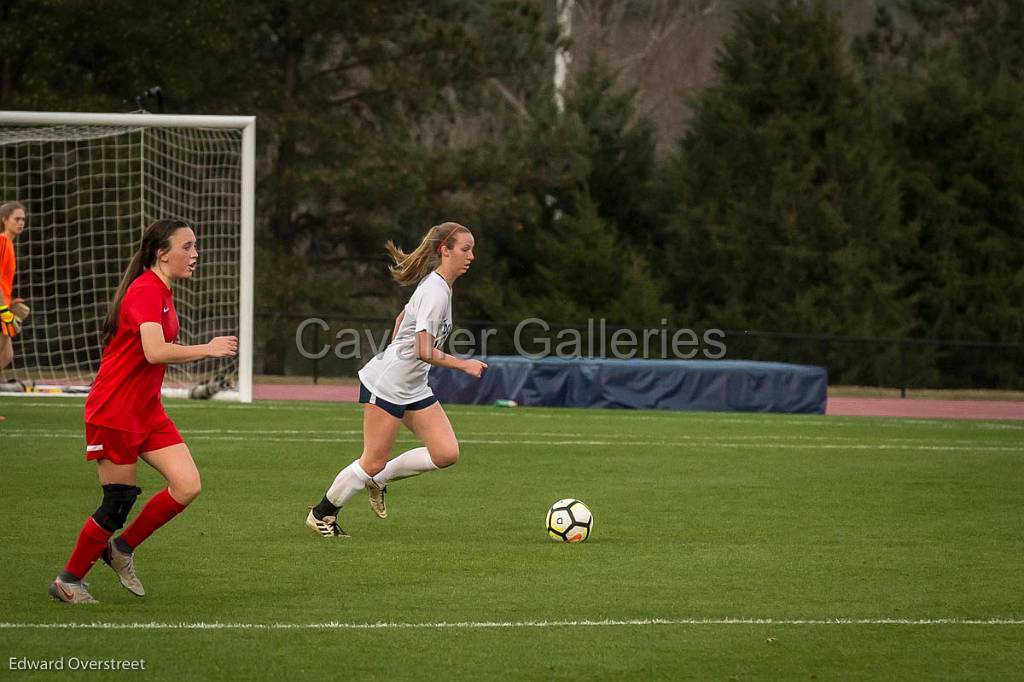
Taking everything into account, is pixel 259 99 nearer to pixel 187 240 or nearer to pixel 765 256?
pixel 765 256

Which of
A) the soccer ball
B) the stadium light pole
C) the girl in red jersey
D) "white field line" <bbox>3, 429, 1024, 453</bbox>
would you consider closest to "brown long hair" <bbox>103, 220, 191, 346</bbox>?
the girl in red jersey

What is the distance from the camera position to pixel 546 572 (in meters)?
8.34

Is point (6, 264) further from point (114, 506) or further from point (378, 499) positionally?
point (114, 506)

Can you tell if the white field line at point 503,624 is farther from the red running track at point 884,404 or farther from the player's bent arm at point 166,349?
the red running track at point 884,404

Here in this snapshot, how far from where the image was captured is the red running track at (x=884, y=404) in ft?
83.4

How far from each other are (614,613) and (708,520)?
11.8 feet

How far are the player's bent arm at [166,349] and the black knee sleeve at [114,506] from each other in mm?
624

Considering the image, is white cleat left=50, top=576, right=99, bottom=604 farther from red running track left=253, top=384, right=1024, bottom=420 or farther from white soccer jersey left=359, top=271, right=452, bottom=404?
red running track left=253, top=384, right=1024, bottom=420

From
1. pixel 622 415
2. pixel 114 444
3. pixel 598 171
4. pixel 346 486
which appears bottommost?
pixel 622 415

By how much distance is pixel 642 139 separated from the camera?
133 feet

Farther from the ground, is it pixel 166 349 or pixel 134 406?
pixel 166 349

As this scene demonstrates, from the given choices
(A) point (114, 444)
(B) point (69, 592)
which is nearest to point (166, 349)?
(A) point (114, 444)

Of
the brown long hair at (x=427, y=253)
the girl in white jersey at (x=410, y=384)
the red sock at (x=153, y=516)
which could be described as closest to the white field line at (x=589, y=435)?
the girl in white jersey at (x=410, y=384)

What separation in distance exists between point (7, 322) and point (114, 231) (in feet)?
42.2
